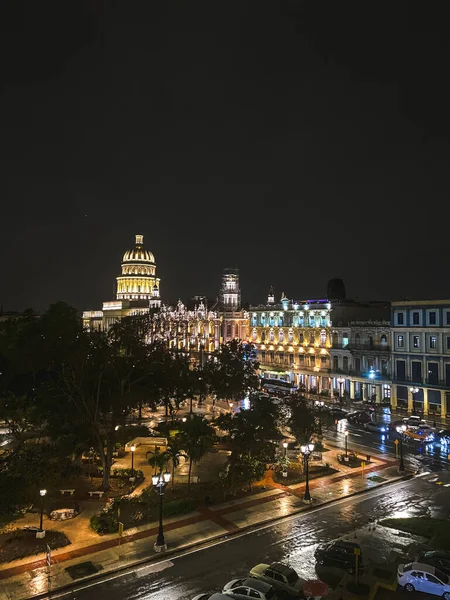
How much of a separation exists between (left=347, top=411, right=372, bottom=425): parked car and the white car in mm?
34548

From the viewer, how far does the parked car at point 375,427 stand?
51416 millimetres

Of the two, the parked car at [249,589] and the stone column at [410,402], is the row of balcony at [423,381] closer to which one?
the stone column at [410,402]

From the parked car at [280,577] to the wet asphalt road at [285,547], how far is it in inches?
46.6

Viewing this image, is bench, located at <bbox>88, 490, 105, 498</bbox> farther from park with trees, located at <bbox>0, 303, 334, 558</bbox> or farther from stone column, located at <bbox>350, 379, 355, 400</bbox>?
stone column, located at <bbox>350, 379, 355, 400</bbox>

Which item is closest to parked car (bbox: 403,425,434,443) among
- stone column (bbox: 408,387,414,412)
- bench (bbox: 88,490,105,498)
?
stone column (bbox: 408,387,414,412)

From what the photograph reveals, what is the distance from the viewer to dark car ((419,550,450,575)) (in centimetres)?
2075

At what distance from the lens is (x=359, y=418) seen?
5475cm

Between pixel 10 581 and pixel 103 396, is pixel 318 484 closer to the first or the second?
pixel 103 396

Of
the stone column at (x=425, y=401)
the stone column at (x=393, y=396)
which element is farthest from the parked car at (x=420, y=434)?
the stone column at (x=393, y=396)

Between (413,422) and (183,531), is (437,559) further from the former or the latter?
(413,422)

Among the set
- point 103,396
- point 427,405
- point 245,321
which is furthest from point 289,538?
point 245,321

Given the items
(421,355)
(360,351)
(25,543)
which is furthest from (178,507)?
(360,351)

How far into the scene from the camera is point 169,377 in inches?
1618

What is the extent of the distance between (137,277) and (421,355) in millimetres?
143049
